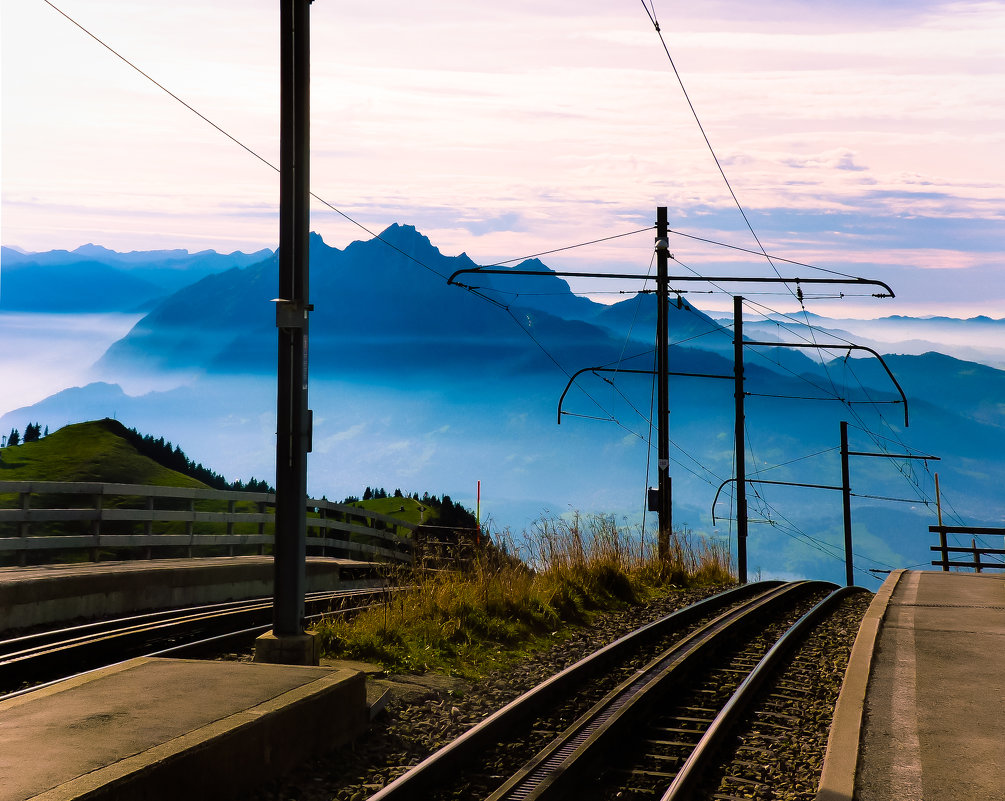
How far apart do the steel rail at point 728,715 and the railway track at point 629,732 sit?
0.04 feet

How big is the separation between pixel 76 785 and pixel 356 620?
233 inches

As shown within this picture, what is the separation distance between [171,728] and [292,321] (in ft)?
11.9

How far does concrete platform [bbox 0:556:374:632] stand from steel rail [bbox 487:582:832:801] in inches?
280

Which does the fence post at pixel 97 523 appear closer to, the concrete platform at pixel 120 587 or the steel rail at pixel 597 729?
the concrete platform at pixel 120 587

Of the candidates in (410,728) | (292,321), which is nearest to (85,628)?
(292,321)

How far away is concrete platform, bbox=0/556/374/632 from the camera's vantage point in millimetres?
11922

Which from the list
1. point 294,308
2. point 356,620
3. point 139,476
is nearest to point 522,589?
point 356,620

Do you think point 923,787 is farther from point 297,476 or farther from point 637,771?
point 297,476

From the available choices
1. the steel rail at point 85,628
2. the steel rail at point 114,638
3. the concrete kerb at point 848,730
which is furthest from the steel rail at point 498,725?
the steel rail at point 114,638

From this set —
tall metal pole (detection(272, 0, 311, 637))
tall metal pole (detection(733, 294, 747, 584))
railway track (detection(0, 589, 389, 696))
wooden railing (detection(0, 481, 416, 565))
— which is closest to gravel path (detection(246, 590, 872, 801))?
tall metal pole (detection(272, 0, 311, 637))

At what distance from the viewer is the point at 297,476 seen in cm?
838

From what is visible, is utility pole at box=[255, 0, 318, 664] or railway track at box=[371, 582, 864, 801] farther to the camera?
utility pole at box=[255, 0, 318, 664]

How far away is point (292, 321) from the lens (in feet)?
27.8

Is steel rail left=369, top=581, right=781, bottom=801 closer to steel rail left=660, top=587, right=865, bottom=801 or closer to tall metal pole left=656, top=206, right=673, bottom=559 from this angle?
steel rail left=660, top=587, right=865, bottom=801
